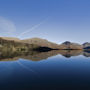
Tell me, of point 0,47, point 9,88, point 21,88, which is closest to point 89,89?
point 21,88

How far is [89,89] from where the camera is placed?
18234 mm

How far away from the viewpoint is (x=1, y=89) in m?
18.3

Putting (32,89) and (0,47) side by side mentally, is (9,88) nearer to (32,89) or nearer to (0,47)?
(32,89)

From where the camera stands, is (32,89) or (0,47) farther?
(0,47)

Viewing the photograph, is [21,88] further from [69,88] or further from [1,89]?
[69,88]

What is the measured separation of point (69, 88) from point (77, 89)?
1.39 meters

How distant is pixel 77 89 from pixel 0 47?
7927 inches

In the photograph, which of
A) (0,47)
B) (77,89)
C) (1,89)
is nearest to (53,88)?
(77,89)

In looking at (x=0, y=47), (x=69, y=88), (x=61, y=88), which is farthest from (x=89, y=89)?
(x=0, y=47)

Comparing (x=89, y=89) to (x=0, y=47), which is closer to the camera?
(x=89, y=89)

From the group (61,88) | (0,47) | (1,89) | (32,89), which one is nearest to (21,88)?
(32,89)

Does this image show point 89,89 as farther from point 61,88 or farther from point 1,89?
point 1,89

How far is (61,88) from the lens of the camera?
61.6 ft

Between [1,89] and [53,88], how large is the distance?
9.27 m
